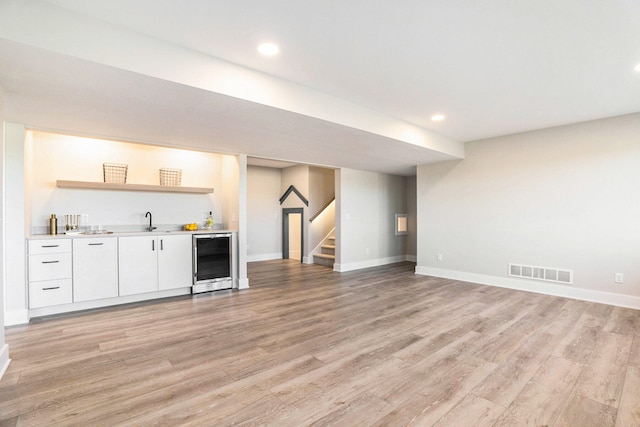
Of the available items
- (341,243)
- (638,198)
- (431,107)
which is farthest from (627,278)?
(341,243)

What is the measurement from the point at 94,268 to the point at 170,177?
1.69 meters

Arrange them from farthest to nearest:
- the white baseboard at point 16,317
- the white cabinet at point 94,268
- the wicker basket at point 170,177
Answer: the wicker basket at point 170,177, the white cabinet at point 94,268, the white baseboard at point 16,317

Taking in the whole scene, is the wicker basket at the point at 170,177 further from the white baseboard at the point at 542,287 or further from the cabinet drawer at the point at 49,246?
the white baseboard at the point at 542,287

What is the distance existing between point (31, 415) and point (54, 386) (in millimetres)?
336

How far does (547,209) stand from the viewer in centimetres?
467

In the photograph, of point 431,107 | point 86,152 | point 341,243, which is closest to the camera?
point 431,107

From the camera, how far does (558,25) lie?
2.17 meters

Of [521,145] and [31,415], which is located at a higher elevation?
[521,145]

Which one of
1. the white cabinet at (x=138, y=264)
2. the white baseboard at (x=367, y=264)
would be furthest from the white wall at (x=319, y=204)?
the white cabinet at (x=138, y=264)

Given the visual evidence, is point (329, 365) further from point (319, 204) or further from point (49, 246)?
point (319, 204)

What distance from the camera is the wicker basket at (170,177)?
4.86 metres

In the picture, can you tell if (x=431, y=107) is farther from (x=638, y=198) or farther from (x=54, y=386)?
(x=54, y=386)

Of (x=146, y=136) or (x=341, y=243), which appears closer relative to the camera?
(x=146, y=136)

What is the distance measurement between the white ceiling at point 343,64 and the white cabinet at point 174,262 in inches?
58.7
